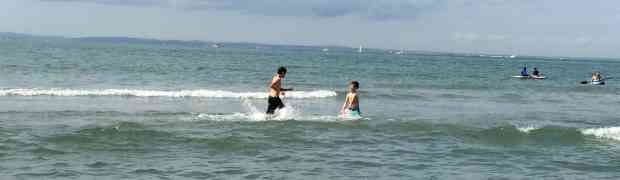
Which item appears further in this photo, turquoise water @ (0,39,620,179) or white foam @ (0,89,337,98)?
white foam @ (0,89,337,98)

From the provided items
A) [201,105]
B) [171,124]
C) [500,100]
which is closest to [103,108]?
[201,105]

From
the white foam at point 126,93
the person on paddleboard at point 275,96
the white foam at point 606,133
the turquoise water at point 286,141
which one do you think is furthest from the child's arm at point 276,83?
the white foam at point 126,93

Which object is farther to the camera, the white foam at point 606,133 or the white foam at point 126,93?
the white foam at point 126,93

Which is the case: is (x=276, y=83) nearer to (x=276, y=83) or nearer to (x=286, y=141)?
(x=276, y=83)

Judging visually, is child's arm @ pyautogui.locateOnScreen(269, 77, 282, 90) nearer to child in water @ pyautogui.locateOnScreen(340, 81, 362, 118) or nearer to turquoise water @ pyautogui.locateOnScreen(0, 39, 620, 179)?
turquoise water @ pyautogui.locateOnScreen(0, 39, 620, 179)

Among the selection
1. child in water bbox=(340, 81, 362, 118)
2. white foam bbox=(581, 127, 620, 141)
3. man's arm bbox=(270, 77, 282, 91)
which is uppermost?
man's arm bbox=(270, 77, 282, 91)

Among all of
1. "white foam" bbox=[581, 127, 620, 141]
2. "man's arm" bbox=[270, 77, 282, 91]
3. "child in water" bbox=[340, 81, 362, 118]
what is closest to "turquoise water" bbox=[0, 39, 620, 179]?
"white foam" bbox=[581, 127, 620, 141]

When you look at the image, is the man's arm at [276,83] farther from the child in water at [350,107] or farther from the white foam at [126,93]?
the white foam at [126,93]

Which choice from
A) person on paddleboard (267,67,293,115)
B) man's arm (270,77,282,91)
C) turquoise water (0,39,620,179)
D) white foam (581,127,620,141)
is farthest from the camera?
person on paddleboard (267,67,293,115)

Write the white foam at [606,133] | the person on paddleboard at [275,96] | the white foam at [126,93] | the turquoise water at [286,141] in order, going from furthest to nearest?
1. the white foam at [126,93]
2. the person on paddleboard at [275,96]
3. the white foam at [606,133]
4. the turquoise water at [286,141]

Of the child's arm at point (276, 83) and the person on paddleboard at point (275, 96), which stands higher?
the child's arm at point (276, 83)

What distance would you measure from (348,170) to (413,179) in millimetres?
1026

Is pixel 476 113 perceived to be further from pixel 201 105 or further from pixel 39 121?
pixel 39 121

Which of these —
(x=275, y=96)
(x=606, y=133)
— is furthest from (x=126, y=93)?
(x=606, y=133)
